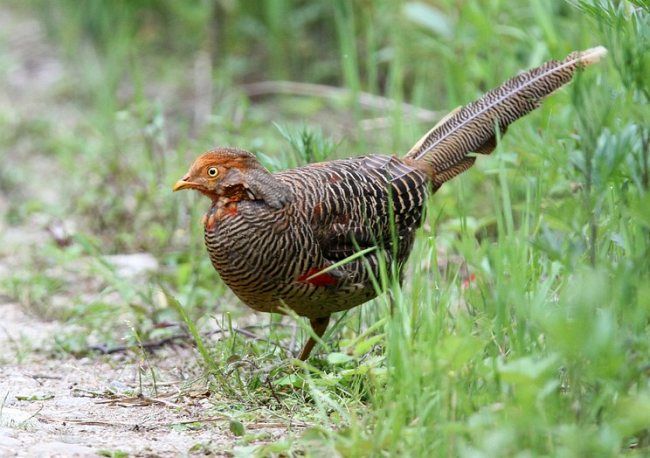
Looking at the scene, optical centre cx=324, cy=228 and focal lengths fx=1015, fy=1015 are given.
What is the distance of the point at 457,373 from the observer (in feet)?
9.47

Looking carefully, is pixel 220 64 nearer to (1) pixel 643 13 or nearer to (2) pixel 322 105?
(2) pixel 322 105

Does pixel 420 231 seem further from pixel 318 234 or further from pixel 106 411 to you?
pixel 106 411

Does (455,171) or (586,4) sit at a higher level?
Result: (586,4)

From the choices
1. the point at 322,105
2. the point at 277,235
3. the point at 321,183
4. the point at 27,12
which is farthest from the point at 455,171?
the point at 27,12

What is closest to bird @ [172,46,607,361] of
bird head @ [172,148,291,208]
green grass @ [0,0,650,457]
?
bird head @ [172,148,291,208]

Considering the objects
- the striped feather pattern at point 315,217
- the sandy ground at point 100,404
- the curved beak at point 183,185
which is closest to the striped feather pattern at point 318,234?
the striped feather pattern at point 315,217

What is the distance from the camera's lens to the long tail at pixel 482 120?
4.19 meters

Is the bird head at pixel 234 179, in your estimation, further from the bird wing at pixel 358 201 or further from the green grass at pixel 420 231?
the green grass at pixel 420 231

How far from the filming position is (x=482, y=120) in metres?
4.26

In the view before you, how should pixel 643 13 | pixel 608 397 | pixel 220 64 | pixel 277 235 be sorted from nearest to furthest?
pixel 608 397 → pixel 643 13 → pixel 277 235 → pixel 220 64

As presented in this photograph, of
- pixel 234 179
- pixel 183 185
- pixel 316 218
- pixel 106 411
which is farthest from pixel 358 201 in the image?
pixel 106 411

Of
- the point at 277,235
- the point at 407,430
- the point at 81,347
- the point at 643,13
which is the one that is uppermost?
the point at 643,13

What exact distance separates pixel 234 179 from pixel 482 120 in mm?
1154

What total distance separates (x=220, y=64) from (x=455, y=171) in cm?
422
